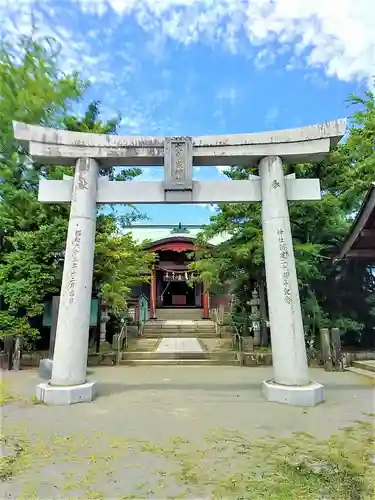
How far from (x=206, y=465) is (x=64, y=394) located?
3.37 meters

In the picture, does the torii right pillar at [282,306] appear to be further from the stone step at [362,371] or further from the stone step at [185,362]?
the stone step at [185,362]

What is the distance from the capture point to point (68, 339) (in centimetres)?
644

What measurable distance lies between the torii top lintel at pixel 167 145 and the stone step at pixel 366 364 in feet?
18.1

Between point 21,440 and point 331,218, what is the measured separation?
9.96 m

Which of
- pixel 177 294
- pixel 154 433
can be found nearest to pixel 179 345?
pixel 154 433

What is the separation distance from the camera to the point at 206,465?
11.6ft

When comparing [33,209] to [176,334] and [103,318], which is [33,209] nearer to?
[103,318]

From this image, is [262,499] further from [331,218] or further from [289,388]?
[331,218]

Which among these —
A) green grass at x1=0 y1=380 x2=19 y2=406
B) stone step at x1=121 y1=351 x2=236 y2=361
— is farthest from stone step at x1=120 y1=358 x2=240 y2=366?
green grass at x1=0 y1=380 x2=19 y2=406

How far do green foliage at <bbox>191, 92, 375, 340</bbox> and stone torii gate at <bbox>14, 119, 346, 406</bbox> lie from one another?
3389 millimetres

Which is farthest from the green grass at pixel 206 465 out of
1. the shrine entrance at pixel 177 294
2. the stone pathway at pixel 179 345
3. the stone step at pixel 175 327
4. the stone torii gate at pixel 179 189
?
the shrine entrance at pixel 177 294

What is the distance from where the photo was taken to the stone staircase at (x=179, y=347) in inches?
422

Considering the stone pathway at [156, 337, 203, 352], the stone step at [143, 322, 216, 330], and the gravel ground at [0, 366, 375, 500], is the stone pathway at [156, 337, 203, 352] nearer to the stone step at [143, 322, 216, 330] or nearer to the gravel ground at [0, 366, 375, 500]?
the stone step at [143, 322, 216, 330]

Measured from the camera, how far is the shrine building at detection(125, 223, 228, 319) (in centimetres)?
2108
